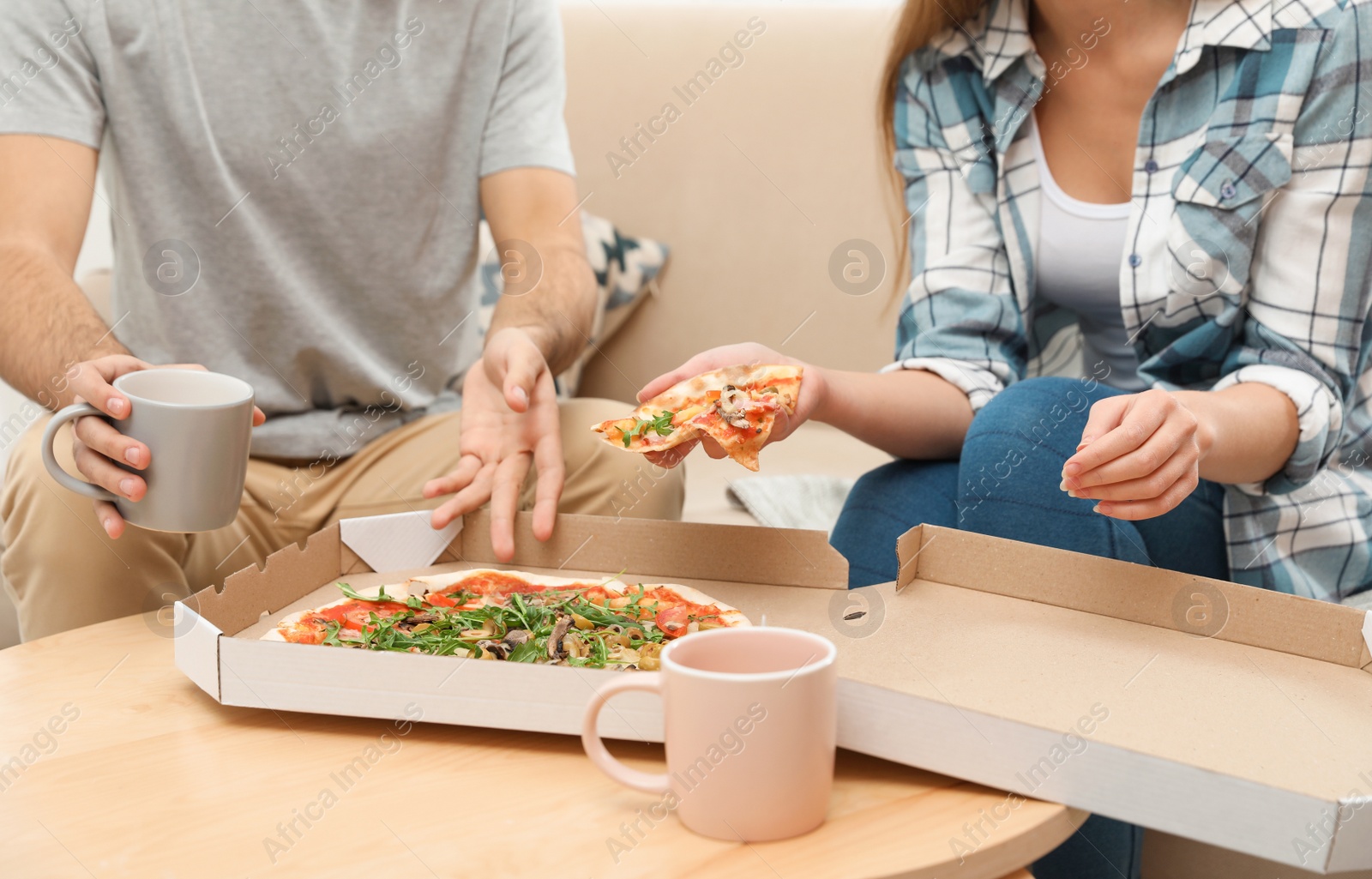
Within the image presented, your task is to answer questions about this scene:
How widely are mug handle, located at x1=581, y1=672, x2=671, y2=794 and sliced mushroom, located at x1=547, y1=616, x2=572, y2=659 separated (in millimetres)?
145

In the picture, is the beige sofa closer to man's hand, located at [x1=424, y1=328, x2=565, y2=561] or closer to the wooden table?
man's hand, located at [x1=424, y1=328, x2=565, y2=561]

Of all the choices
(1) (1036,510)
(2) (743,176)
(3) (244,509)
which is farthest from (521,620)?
(2) (743,176)

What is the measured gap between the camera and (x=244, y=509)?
4.31 ft

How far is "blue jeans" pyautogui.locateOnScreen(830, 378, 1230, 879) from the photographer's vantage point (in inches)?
34.2

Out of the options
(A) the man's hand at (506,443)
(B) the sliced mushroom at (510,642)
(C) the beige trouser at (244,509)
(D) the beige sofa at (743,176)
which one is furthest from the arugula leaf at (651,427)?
(D) the beige sofa at (743,176)

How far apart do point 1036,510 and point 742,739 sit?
54 cm

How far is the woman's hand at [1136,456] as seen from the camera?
818 mm

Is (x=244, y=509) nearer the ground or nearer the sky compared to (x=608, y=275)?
nearer the ground

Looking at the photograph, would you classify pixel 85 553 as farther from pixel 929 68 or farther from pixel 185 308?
pixel 929 68

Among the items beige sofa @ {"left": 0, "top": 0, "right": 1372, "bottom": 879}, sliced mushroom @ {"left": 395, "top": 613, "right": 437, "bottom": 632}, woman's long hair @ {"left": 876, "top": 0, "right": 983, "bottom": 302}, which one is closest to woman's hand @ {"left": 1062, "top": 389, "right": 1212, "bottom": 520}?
sliced mushroom @ {"left": 395, "top": 613, "right": 437, "bottom": 632}

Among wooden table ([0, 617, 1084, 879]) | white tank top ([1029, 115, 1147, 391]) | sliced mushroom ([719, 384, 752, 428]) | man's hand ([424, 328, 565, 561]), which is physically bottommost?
wooden table ([0, 617, 1084, 879])

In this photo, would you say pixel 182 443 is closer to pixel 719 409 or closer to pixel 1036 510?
pixel 719 409

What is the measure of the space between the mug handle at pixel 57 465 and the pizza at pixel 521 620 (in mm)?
178

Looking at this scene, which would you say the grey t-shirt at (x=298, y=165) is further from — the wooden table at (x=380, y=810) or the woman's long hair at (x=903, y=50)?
the wooden table at (x=380, y=810)
